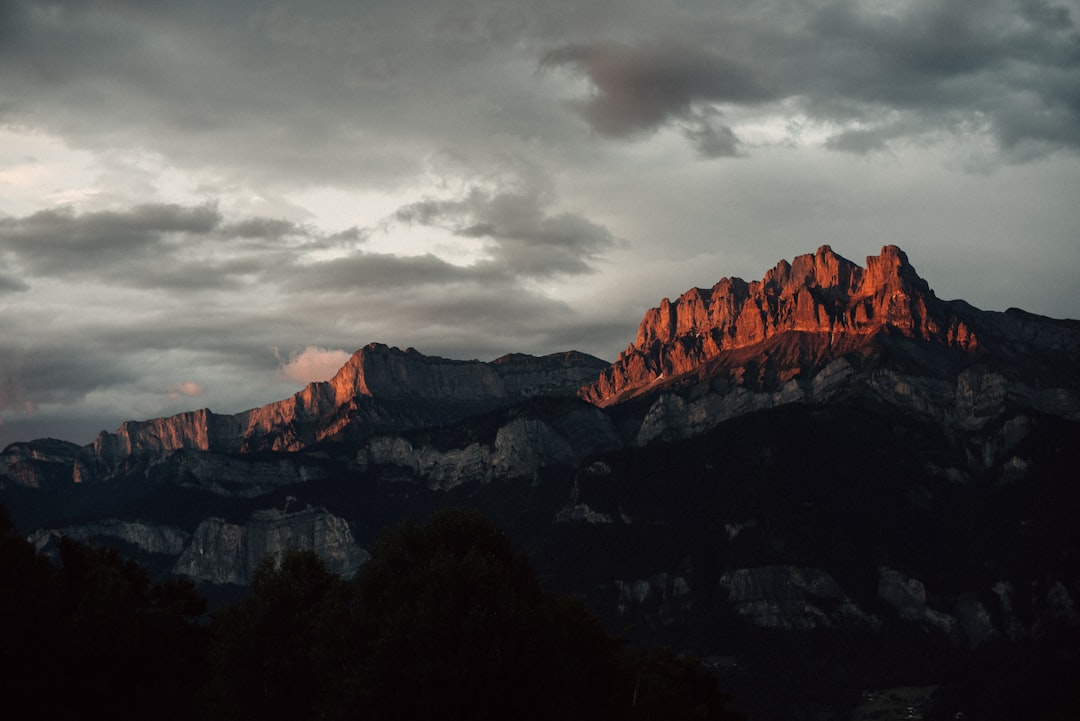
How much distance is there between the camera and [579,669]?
10462 centimetres

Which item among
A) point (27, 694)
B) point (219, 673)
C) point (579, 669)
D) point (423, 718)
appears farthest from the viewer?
point (219, 673)

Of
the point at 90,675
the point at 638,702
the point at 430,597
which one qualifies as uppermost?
the point at 430,597

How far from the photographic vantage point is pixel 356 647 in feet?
317

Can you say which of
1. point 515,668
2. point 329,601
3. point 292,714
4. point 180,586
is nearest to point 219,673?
point 292,714

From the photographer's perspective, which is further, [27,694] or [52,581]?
[52,581]

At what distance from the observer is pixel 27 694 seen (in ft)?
321

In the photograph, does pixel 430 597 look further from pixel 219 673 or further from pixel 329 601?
pixel 219 673

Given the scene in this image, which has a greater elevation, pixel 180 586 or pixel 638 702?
pixel 180 586

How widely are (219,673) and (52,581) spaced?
18.2 meters

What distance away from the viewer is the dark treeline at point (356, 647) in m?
92.2

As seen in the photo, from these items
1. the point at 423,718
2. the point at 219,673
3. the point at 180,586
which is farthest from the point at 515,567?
the point at 180,586

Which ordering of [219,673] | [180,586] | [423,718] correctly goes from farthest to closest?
[180,586] → [219,673] → [423,718]

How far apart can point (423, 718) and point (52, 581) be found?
41.3 m

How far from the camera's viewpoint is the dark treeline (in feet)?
303
